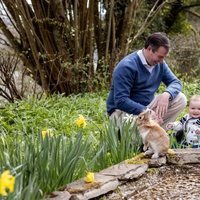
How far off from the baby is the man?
163 millimetres

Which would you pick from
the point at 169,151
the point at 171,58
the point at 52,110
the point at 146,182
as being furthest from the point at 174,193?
the point at 171,58

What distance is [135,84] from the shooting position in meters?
4.00

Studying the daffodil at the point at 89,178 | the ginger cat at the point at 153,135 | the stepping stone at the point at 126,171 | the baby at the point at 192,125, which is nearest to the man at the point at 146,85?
the baby at the point at 192,125

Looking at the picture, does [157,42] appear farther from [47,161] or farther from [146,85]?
[47,161]

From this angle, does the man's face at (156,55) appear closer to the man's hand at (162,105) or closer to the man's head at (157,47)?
the man's head at (157,47)

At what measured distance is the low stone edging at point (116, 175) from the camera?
250 centimetres

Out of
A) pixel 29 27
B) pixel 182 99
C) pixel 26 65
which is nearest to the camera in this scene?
pixel 182 99

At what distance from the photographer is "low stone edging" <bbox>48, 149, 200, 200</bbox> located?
2504mm

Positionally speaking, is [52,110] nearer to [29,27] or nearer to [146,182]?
[29,27]

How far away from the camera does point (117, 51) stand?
9.24 m

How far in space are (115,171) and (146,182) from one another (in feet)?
0.70

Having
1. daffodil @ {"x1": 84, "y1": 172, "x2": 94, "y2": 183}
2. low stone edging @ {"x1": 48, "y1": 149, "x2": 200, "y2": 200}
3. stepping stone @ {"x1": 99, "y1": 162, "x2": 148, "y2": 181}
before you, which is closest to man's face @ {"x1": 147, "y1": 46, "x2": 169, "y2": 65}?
low stone edging @ {"x1": 48, "y1": 149, "x2": 200, "y2": 200}

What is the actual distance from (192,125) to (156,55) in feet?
2.14

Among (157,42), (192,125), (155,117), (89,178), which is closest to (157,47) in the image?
(157,42)
